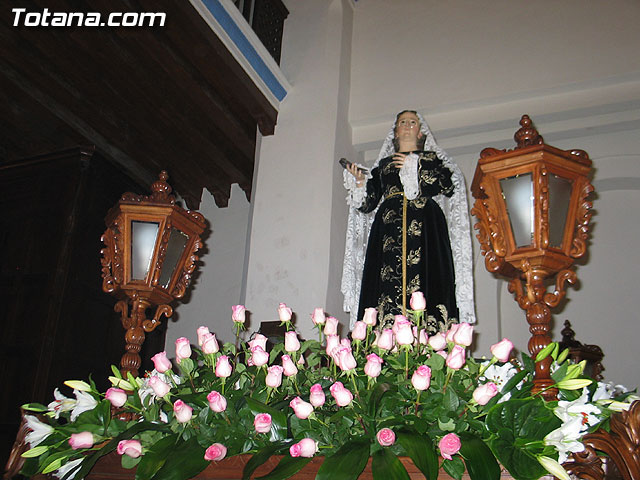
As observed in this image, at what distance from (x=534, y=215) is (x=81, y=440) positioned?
169cm

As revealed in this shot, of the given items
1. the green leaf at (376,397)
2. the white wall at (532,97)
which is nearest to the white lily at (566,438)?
the green leaf at (376,397)

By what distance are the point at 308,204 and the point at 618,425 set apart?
14.4 feet

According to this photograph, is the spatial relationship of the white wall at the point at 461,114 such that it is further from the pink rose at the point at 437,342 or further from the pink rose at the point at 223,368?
the pink rose at the point at 223,368

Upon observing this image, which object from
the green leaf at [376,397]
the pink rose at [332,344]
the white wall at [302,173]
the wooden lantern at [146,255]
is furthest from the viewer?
the white wall at [302,173]

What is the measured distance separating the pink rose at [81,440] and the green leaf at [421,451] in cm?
82

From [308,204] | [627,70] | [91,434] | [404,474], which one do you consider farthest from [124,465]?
[627,70]

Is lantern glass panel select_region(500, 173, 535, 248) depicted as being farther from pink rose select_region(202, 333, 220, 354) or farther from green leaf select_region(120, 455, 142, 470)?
green leaf select_region(120, 455, 142, 470)

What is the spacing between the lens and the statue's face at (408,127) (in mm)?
4672

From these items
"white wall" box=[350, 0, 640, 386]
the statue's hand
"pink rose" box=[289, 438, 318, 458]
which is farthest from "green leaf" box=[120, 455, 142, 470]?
"white wall" box=[350, 0, 640, 386]

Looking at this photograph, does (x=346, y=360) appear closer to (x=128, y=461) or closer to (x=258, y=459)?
(x=258, y=459)

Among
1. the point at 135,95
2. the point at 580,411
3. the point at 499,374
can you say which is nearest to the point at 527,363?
the point at 499,374

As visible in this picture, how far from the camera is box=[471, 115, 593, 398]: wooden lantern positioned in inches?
90.7

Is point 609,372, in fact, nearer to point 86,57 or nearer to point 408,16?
point 408,16

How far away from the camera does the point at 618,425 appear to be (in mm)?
1470
